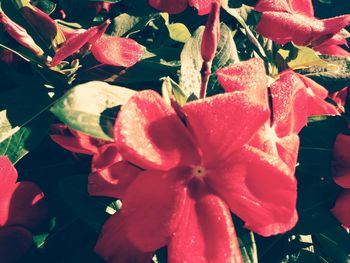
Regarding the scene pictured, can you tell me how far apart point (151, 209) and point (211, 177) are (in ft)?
0.36

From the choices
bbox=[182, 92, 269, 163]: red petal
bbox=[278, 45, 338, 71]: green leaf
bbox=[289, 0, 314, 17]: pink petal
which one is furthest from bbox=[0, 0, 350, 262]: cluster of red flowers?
bbox=[289, 0, 314, 17]: pink petal

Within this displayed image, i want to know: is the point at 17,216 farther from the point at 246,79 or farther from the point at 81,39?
the point at 246,79

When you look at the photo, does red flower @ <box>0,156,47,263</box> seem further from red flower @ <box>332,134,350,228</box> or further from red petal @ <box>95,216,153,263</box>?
red flower @ <box>332,134,350,228</box>

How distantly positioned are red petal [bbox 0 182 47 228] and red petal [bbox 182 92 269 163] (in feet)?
1.22

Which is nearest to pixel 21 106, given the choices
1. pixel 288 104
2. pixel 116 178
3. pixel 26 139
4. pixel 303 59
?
pixel 26 139

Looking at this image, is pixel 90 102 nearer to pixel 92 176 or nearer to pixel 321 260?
pixel 92 176

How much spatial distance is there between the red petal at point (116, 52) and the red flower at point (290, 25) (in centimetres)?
29

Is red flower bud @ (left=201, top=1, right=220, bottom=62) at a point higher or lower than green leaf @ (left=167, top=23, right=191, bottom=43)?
higher

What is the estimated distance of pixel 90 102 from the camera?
0.62 metres

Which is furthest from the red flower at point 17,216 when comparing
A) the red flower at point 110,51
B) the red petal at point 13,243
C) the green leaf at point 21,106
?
the red flower at point 110,51

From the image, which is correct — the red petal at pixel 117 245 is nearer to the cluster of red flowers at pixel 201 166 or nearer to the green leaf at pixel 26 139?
the cluster of red flowers at pixel 201 166

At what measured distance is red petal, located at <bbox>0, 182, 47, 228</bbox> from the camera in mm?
789

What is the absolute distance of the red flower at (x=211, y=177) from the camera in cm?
58

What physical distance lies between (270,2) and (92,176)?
0.57 metres
